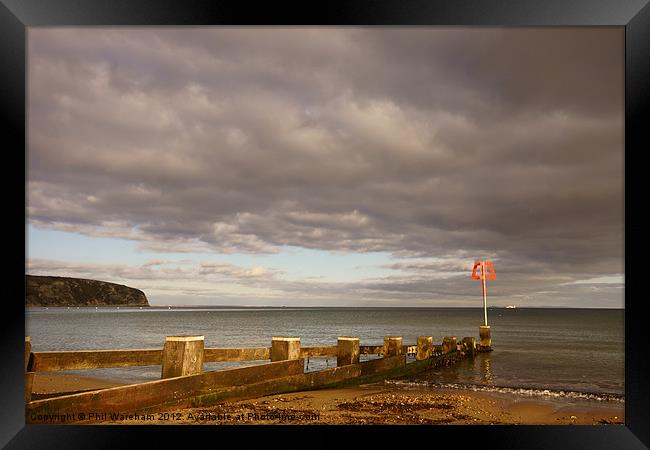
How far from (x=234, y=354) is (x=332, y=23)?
5.31 metres

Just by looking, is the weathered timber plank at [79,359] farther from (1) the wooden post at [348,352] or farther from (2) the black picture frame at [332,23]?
(1) the wooden post at [348,352]

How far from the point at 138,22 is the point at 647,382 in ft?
16.6

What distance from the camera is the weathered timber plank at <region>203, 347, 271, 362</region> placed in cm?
715

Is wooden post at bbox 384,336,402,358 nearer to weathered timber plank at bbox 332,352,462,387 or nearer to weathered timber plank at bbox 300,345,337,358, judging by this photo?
weathered timber plank at bbox 332,352,462,387

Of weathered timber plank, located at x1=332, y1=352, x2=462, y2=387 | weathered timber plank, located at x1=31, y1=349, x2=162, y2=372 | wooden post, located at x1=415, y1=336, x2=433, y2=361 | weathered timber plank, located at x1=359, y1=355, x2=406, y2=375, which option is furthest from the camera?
wooden post, located at x1=415, y1=336, x2=433, y2=361

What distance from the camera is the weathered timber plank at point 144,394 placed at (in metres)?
4.95

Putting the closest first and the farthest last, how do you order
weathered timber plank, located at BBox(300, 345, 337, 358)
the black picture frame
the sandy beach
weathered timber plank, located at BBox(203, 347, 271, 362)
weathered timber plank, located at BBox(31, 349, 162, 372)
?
the black picture frame
weathered timber plank, located at BBox(31, 349, 162, 372)
the sandy beach
weathered timber plank, located at BBox(203, 347, 271, 362)
weathered timber plank, located at BBox(300, 345, 337, 358)

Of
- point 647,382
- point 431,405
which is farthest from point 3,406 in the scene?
point 431,405

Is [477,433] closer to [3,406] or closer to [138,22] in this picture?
[3,406]

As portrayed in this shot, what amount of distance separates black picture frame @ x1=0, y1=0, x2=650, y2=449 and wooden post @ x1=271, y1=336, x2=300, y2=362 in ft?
12.1

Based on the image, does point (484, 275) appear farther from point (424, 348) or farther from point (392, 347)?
point (392, 347)

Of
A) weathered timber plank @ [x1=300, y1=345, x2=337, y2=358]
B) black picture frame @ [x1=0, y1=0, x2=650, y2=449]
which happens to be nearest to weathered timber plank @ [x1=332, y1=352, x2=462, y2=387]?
weathered timber plank @ [x1=300, y1=345, x2=337, y2=358]

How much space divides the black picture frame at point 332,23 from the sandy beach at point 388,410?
1471 millimetres

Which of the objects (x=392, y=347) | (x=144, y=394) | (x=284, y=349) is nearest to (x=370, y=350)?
(x=392, y=347)
